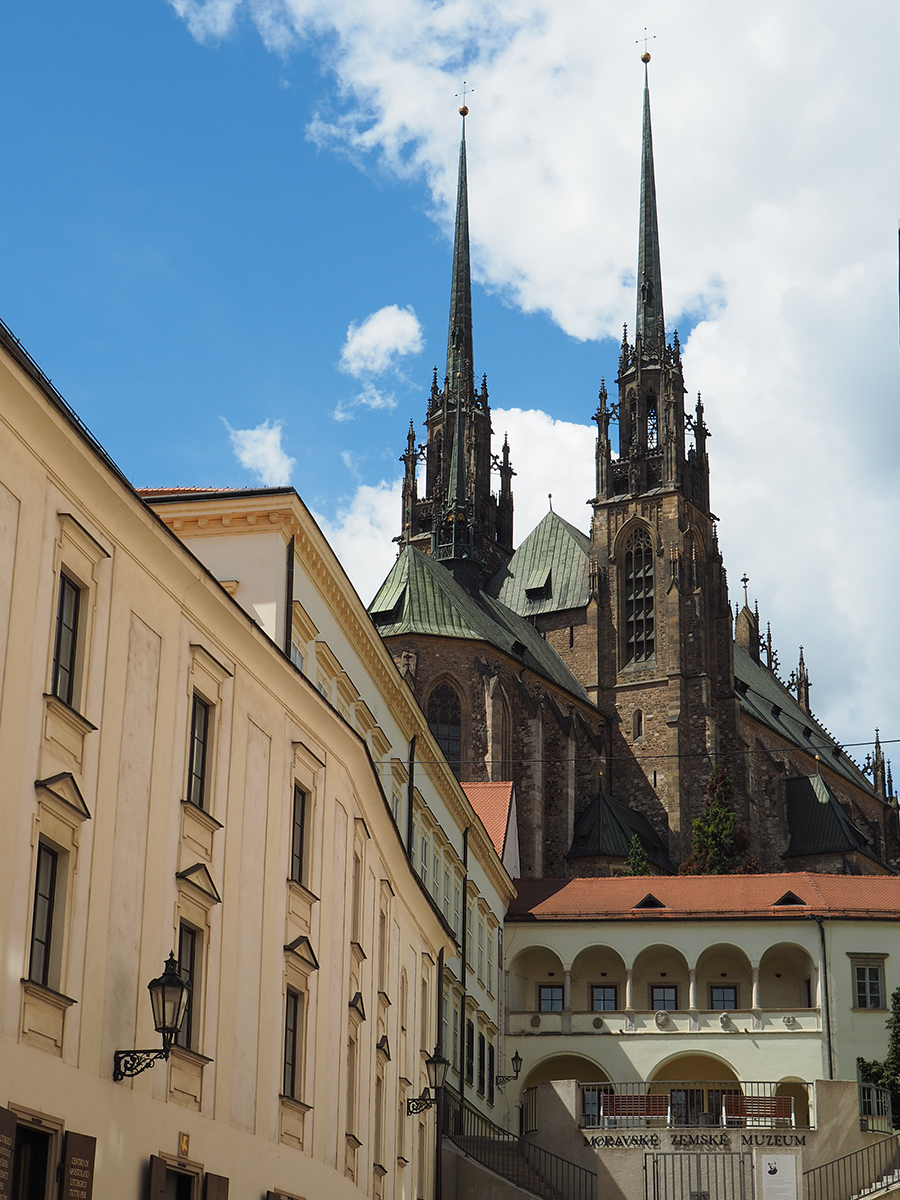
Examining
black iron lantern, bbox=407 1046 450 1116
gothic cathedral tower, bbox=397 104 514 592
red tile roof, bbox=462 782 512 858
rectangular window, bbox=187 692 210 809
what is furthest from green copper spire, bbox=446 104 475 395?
rectangular window, bbox=187 692 210 809

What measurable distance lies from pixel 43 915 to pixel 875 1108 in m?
30.5

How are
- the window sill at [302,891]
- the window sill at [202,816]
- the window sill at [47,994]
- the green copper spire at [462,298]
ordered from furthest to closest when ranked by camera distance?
the green copper spire at [462,298], the window sill at [302,891], the window sill at [202,816], the window sill at [47,994]

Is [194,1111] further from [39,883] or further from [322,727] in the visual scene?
[322,727]

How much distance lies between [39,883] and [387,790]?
19122 mm

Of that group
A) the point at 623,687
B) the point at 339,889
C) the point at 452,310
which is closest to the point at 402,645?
the point at 623,687

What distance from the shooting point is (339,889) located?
72.7 feet

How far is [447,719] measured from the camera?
241 feet

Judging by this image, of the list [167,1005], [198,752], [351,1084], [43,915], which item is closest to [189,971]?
[198,752]

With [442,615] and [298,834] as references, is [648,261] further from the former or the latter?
[298,834]

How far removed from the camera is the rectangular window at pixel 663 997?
1973 inches

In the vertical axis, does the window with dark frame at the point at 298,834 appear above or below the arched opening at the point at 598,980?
below

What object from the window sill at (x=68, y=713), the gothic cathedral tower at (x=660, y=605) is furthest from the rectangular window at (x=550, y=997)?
the window sill at (x=68, y=713)

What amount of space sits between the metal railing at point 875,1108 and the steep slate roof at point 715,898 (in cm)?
835

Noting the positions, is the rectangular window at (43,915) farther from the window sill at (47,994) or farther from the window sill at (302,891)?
the window sill at (302,891)
